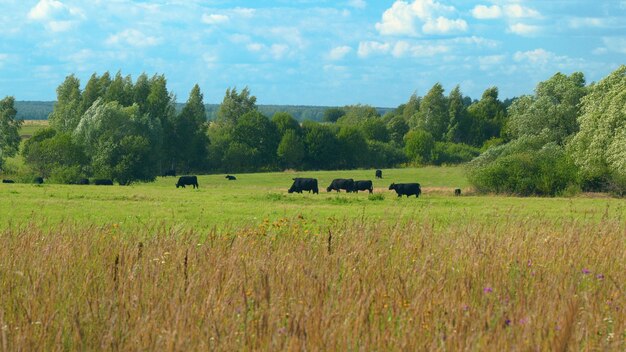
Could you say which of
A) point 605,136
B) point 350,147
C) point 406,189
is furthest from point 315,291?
point 350,147

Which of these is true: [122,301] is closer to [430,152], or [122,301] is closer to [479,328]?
[479,328]

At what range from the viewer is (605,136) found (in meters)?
49.0

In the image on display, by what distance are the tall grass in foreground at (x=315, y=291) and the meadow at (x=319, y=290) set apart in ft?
0.08

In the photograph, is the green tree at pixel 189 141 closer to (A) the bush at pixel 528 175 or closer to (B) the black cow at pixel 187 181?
(B) the black cow at pixel 187 181

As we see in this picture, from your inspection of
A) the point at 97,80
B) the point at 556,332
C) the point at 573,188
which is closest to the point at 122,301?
the point at 556,332

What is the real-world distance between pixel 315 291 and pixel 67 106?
3664 inches

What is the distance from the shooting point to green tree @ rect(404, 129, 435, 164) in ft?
360

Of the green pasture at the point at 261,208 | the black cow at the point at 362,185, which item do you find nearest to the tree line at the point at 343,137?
the black cow at the point at 362,185

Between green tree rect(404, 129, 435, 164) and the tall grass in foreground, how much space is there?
99.6 metres

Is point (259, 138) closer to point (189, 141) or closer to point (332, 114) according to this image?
point (189, 141)

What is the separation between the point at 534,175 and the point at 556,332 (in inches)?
1776

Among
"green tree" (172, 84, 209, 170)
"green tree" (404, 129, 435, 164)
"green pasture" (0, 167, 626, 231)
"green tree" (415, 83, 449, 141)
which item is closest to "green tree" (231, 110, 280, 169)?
"green tree" (172, 84, 209, 170)

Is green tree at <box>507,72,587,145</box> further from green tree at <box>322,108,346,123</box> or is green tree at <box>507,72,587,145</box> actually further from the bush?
green tree at <box>322,108,346,123</box>

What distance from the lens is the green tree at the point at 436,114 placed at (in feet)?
409
